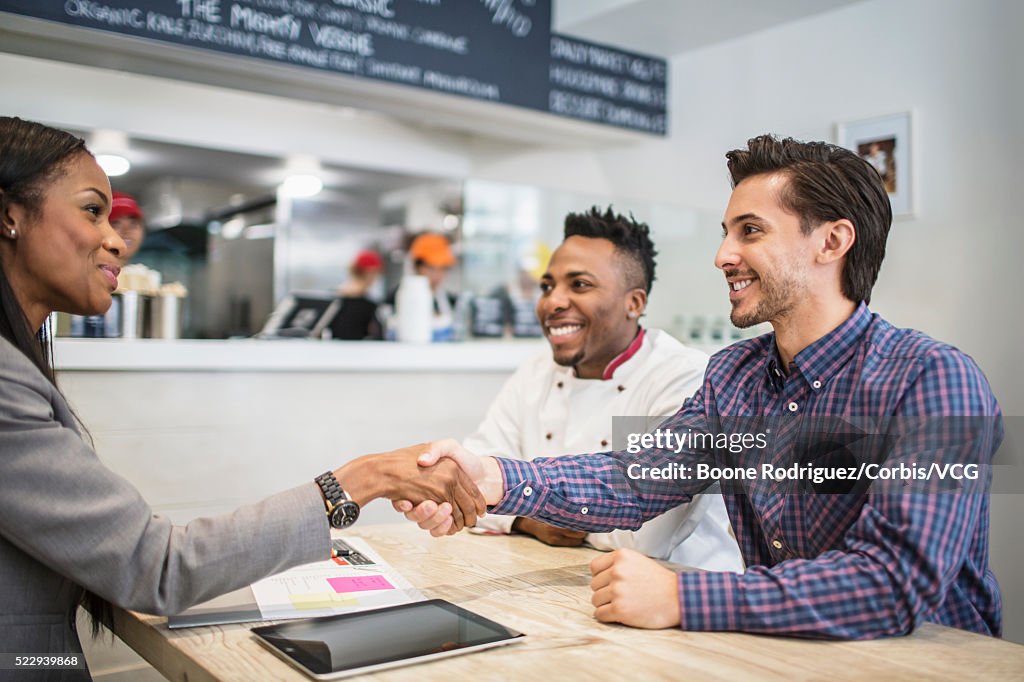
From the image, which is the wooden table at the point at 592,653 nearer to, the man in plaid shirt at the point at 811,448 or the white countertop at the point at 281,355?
the man in plaid shirt at the point at 811,448

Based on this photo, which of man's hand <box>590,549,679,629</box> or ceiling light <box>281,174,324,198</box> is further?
ceiling light <box>281,174,324,198</box>

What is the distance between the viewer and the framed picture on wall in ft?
10.1

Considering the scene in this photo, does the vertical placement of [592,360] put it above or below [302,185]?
below

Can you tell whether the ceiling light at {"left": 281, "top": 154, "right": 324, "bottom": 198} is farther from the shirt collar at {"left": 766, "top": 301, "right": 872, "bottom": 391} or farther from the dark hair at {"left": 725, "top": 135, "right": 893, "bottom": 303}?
the shirt collar at {"left": 766, "top": 301, "right": 872, "bottom": 391}

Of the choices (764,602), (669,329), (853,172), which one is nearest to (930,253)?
(669,329)

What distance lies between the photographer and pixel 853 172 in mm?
1562

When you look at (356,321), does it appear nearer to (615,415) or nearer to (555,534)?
(615,415)

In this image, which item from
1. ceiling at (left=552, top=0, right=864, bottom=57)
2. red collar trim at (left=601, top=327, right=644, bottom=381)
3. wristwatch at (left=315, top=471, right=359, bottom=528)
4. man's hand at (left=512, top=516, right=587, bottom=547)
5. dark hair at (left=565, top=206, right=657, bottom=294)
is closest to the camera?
wristwatch at (left=315, top=471, right=359, bottom=528)

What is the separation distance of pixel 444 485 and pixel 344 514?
336mm

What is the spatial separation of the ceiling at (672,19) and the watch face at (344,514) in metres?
2.61

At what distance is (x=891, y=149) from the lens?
3.13 m

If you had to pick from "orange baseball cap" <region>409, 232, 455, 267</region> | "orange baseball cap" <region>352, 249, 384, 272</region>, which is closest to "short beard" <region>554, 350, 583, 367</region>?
"orange baseball cap" <region>409, 232, 455, 267</region>

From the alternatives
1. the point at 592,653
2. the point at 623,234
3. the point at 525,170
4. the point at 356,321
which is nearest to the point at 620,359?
the point at 623,234

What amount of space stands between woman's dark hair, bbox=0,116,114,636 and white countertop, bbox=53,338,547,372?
1.28 meters
